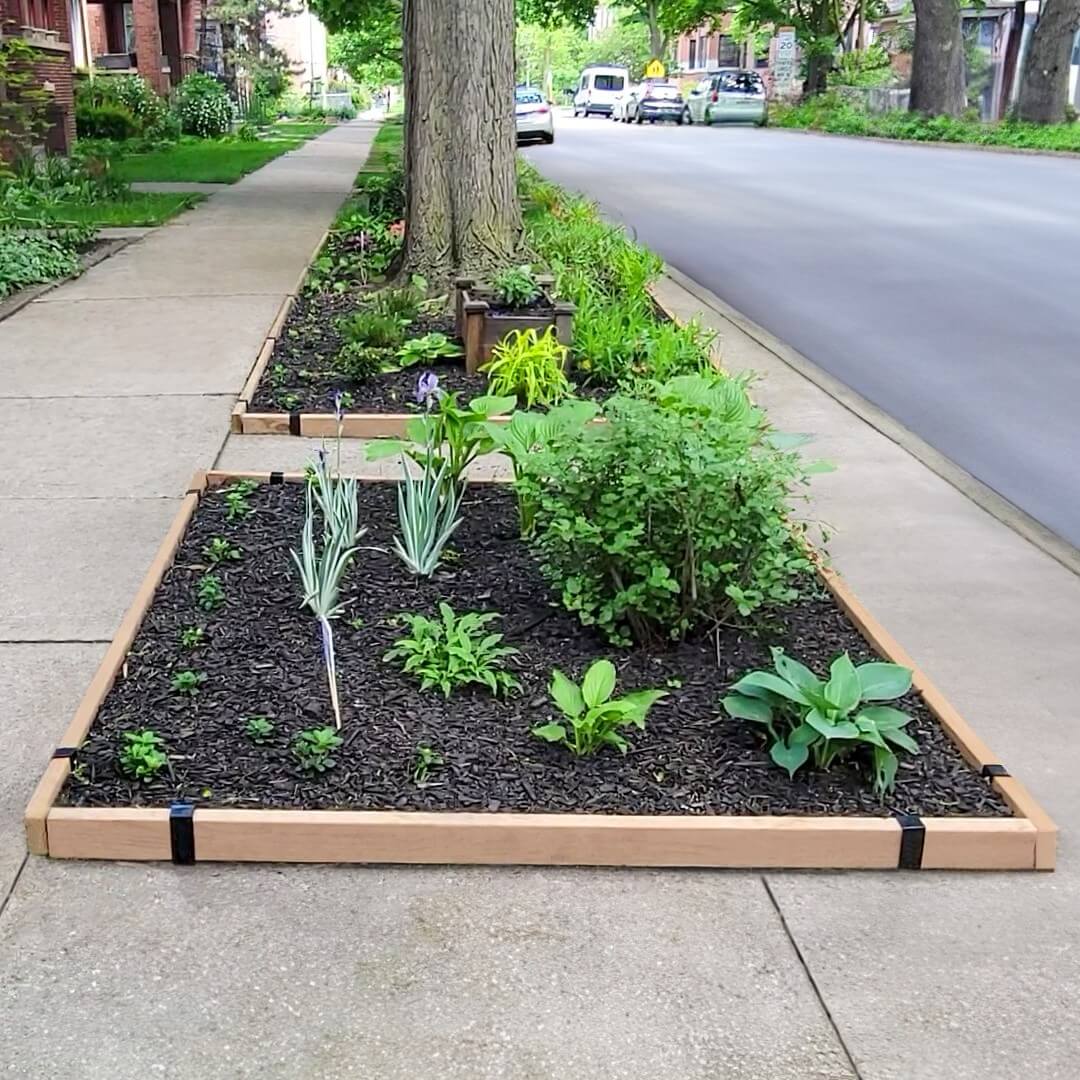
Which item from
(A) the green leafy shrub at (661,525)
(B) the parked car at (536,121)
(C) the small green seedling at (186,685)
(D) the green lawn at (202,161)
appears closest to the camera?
(C) the small green seedling at (186,685)

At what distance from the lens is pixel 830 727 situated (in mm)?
3148

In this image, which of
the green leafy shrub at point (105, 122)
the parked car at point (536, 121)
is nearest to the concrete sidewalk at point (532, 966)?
the green leafy shrub at point (105, 122)

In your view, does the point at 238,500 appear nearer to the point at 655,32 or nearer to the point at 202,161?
the point at 202,161

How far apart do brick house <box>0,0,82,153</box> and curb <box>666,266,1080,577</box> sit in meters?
14.6

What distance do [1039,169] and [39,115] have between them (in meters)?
17.1

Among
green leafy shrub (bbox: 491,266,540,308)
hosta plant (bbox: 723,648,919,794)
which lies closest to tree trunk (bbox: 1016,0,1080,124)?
green leafy shrub (bbox: 491,266,540,308)

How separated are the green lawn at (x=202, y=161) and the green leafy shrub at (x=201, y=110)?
34.4 inches

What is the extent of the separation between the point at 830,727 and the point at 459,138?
6.38m

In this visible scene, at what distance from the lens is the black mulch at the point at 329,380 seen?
675 centimetres

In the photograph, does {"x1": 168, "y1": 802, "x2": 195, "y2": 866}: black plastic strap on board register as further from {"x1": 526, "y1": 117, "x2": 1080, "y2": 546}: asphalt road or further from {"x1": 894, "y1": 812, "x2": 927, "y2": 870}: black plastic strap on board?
{"x1": 526, "y1": 117, "x2": 1080, "y2": 546}: asphalt road

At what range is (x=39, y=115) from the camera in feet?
65.2

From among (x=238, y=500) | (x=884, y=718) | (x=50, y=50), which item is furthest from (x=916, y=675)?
(x=50, y=50)

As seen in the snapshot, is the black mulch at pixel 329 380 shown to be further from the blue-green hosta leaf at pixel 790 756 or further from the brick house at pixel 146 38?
the brick house at pixel 146 38

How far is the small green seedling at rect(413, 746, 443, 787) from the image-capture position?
10.6ft
